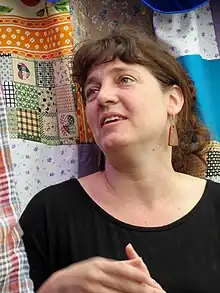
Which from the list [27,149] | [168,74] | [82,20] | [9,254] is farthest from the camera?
[82,20]

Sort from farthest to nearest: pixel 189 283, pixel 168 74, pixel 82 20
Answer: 1. pixel 82 20
2. pixel 168 74
3. pixel 189 283

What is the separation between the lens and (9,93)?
1420 mm

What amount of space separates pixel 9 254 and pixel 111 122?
0.57m

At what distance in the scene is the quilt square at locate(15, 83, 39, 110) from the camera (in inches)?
56.7

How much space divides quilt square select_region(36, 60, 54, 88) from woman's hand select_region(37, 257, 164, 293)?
0.69m

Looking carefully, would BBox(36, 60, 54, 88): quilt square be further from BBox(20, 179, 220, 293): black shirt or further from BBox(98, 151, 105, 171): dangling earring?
BBox(20, 179, 220, 293): black shirt

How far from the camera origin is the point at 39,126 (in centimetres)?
148

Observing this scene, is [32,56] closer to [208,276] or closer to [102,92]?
[102,92]

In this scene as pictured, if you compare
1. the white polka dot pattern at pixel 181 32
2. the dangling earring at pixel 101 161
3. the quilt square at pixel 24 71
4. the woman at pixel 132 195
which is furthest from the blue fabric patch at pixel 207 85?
the quilt square at pixel 24 71

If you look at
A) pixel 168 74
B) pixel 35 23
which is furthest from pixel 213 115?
pixel 35 23

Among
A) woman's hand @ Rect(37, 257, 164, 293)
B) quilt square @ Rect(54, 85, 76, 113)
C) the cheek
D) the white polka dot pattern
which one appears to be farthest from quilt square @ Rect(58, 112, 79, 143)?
woman's hand @ Rect(37, 257, 164, 293)

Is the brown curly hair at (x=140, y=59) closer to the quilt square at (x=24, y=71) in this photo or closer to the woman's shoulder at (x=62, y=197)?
the quilt square at (x=24, y=71)

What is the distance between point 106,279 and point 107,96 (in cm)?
47

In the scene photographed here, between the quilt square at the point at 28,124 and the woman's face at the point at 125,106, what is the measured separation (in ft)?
0.73
